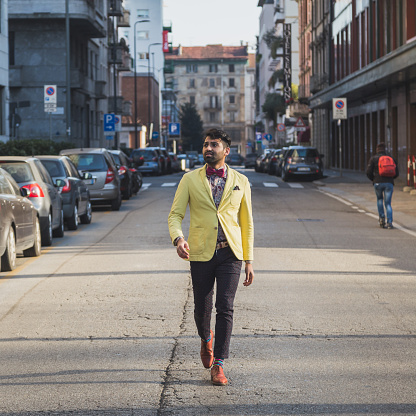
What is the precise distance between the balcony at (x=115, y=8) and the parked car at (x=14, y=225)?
58.2 m

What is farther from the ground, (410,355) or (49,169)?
(49,169)

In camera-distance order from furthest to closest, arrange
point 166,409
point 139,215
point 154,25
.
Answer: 1. point 154,25
2. point 139,215
3. point 166,409

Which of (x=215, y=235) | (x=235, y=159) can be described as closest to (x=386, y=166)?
(x=215, y=235)

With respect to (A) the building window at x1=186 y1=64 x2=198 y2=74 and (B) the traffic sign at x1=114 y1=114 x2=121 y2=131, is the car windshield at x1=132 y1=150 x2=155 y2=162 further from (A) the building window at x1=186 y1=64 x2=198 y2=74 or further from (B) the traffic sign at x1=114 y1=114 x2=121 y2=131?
(A) the building window at x1=186 y1=64 x2=198 y2=74

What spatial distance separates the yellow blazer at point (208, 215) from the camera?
653cm

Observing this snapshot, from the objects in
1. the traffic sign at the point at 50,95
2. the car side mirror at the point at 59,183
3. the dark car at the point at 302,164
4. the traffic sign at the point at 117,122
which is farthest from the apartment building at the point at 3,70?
the car side mirror at the point at 59,183

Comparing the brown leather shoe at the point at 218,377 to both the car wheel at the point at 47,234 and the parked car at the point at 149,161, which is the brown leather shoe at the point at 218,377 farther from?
the parked car at the point at 149,161

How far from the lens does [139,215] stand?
2355cm

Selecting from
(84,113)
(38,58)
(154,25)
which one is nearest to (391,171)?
(38,58)

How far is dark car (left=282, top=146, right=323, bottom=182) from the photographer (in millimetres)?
43312

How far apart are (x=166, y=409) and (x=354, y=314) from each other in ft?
12.6

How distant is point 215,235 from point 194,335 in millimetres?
1812

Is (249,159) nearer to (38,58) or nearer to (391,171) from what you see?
(38,58)

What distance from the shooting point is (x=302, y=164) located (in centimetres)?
4353
